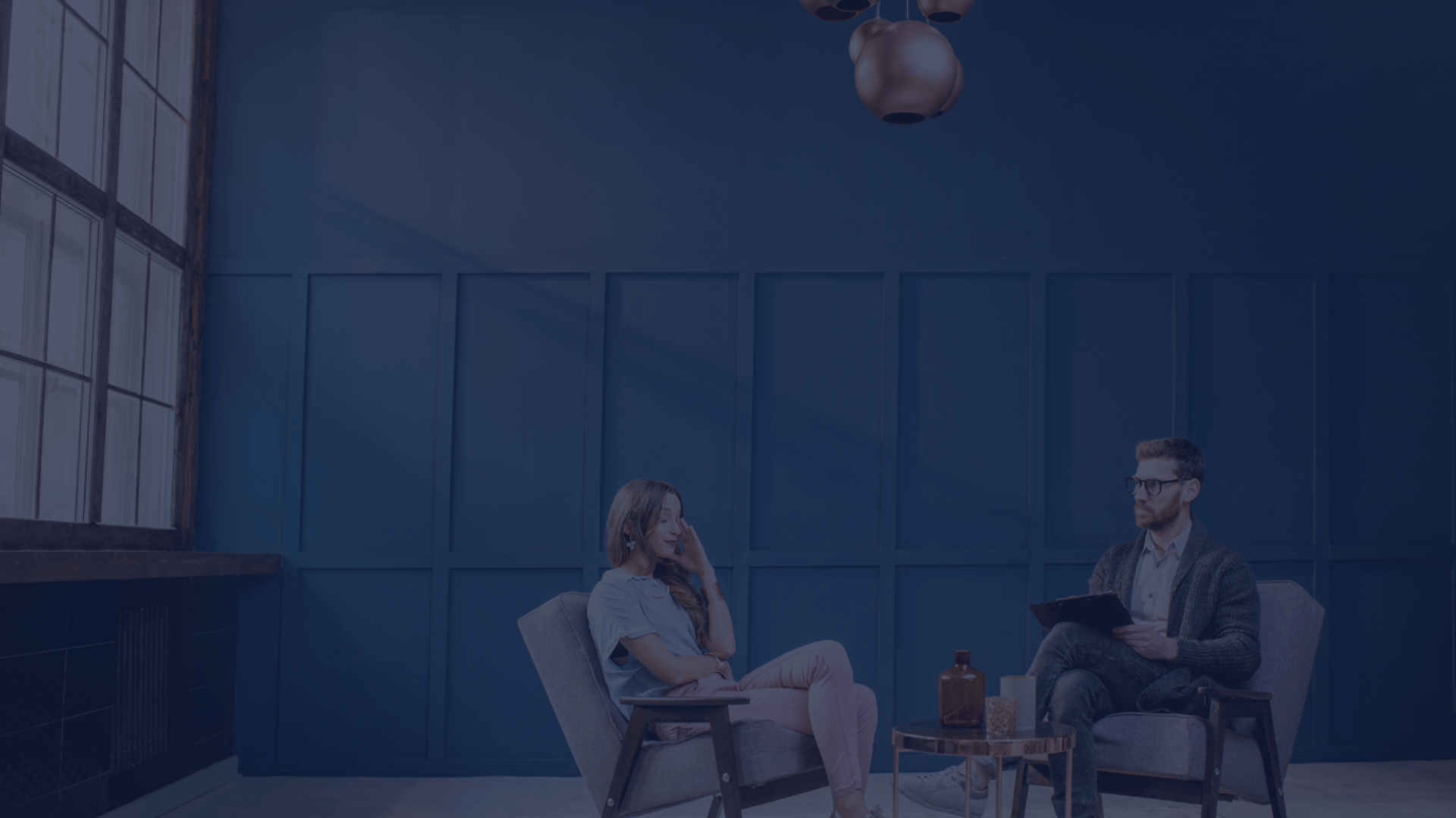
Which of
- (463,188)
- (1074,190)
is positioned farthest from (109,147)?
(1074,190)

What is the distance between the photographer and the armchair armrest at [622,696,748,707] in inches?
101

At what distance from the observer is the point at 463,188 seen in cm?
451

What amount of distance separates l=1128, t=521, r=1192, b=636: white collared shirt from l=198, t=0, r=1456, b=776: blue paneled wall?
3.56ft

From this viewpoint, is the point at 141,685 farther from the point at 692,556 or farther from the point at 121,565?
the point at 692,556

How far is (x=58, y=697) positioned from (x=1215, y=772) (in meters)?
3.15

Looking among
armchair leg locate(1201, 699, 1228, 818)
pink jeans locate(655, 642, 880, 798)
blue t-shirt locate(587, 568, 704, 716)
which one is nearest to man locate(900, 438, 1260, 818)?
armchair leg locate(1201, 699, 1228, 818)

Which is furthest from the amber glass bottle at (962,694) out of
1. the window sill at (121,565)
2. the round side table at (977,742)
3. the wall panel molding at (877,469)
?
the window sill at (121,565)

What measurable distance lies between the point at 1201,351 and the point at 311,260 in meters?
3.65

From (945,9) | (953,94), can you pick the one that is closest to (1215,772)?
(953,94)

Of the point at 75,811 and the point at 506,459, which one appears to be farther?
the point at 506,459

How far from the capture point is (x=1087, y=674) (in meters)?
2.94

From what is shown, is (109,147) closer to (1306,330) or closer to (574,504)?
(574,504)

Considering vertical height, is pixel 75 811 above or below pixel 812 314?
below

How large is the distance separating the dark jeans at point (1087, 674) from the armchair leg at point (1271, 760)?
271 mm
